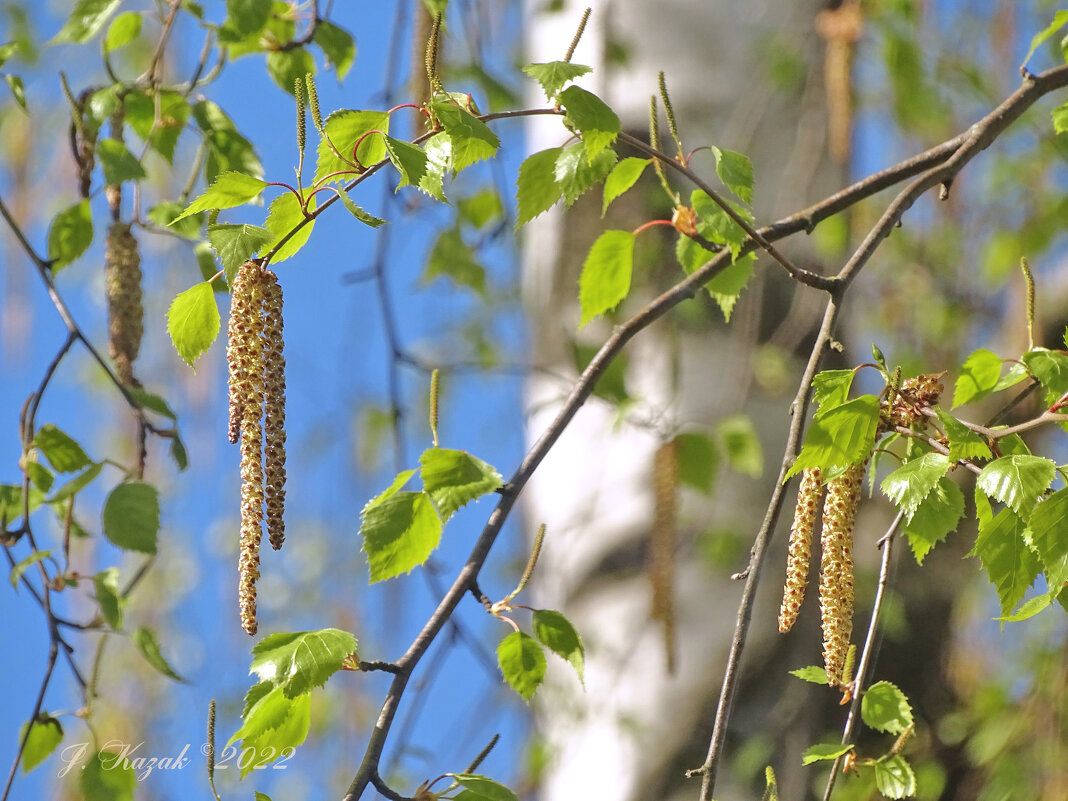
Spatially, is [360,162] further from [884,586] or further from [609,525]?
[609,525]

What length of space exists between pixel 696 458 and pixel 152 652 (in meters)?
0.71

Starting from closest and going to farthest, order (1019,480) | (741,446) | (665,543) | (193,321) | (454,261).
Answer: (1019,480)
(193,321)
(665,543)
(741,446)
(454,261)

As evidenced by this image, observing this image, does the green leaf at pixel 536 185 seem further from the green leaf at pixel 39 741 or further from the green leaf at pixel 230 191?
the green leaf at pixel 39 741

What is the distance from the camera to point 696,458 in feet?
4.58

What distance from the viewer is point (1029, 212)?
255cm

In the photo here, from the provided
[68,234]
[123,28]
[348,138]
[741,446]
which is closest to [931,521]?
[348,138]

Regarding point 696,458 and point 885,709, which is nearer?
point 885,709

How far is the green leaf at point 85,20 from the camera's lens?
40.1 inches

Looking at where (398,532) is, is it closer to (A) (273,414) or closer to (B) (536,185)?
(A) (273,414)

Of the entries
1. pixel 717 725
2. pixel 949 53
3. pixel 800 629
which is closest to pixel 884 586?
pixel 717 725

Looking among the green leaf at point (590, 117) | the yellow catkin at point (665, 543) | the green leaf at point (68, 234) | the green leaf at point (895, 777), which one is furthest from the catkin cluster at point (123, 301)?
the green leaf at point (895, 777)

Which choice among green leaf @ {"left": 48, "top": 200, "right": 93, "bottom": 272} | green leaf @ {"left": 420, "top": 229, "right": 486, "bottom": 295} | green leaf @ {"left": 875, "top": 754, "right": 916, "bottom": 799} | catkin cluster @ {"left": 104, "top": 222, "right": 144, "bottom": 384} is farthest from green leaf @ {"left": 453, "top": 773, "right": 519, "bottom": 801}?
green leaf @ {"left": 420, "top": 229, "right": 486, "bottom": 295}

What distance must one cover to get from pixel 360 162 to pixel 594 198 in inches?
42.7

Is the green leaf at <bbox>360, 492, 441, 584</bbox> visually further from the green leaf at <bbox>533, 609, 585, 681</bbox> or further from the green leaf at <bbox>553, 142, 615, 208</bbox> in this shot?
the green leaf at <bbox>553, 142, 615, 208</bbox>
